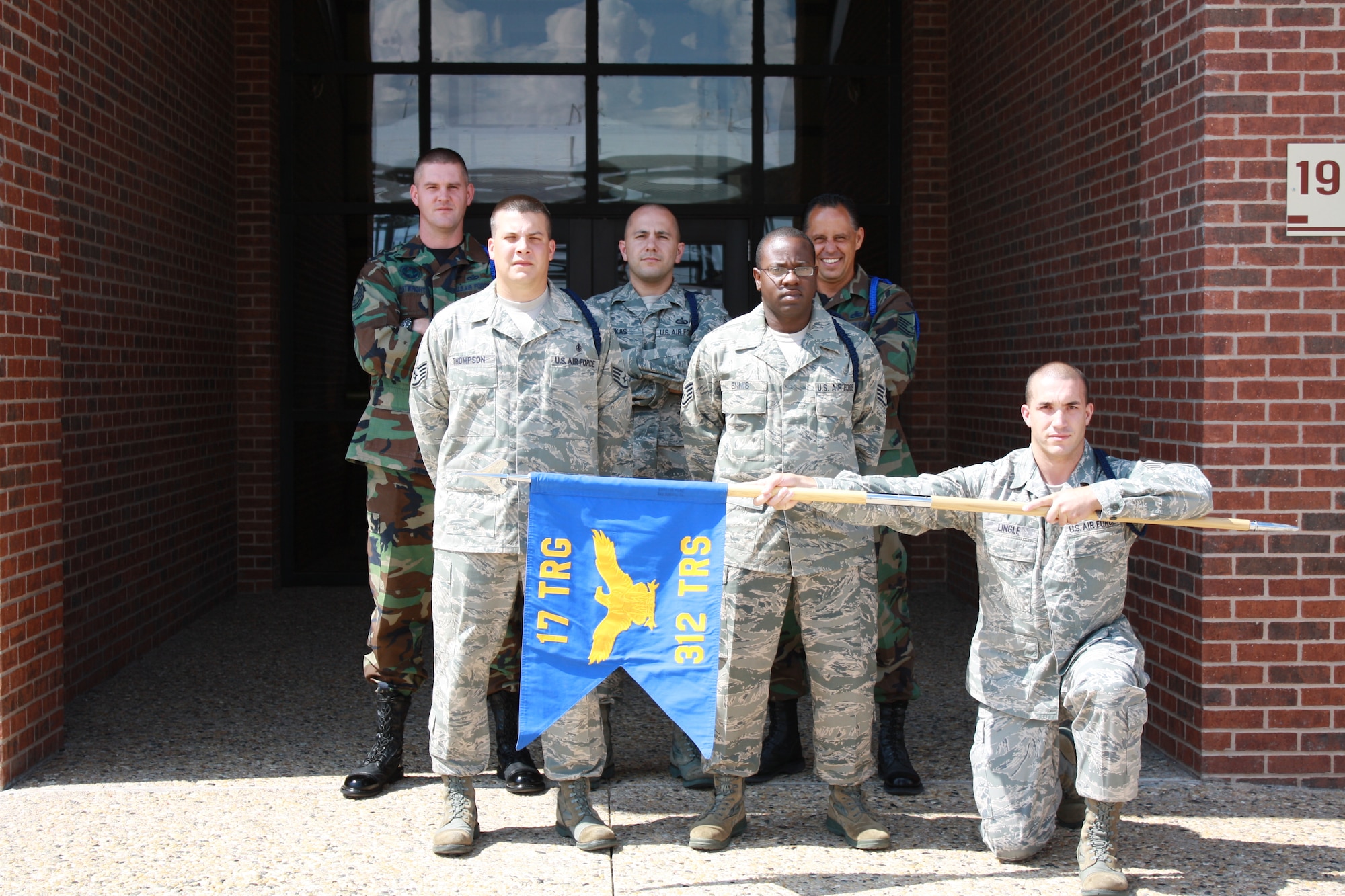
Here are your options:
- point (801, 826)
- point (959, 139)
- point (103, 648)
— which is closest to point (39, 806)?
point (103, 648)

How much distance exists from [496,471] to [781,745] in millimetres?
1615

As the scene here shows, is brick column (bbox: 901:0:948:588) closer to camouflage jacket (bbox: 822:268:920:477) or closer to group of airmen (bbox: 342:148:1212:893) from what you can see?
camouflage jacket (bbox: 822:268:920:477)

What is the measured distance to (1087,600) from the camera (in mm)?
3686

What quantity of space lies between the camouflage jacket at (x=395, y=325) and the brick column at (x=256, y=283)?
3912 millimetres

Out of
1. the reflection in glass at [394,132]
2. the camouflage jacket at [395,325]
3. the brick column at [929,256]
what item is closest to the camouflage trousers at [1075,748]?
the camouflage jacket at [395,325]

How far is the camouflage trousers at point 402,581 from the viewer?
440 centimetres

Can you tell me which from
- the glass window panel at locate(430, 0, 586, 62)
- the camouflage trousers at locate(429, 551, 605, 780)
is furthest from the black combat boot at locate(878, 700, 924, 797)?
the glass window panel at locate(430, 0, 586, 62)

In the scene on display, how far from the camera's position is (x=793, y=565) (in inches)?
149

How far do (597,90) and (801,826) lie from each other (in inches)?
223

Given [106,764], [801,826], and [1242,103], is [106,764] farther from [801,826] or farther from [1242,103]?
[1242,103]

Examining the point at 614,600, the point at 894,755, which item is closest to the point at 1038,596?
the point at 894,755

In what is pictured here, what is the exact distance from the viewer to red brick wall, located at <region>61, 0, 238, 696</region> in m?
5.65

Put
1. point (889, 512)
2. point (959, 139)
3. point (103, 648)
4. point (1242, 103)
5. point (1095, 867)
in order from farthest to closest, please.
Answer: point (959, 139), point (103, 648), point (1242, 103), point (889, 512), point (1095, 867)

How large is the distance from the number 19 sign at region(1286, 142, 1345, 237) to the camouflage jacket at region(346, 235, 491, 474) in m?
2.92
